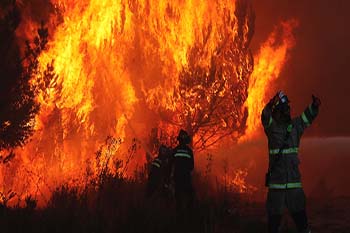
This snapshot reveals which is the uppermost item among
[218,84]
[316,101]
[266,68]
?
[266,68]

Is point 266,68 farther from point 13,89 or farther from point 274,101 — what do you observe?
point 274,101

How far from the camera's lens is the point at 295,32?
24.0m

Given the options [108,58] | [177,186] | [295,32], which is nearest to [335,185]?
[295,32]

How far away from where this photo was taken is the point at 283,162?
7012 mm

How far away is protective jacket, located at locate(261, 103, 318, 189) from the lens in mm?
6953

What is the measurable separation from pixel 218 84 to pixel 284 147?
461 inches

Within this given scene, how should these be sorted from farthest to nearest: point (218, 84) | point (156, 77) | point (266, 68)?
point (266, 68), point (156, 77), point (218, 84)

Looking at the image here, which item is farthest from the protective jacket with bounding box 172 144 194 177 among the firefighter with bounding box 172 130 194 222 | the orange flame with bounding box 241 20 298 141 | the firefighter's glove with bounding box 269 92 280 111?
the orange flame with bounding box 241 20 298 141

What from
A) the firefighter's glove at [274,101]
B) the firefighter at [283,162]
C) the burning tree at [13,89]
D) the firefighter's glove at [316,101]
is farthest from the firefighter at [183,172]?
the firefighter's glove at [316,101]

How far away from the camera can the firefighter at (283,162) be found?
6.86m

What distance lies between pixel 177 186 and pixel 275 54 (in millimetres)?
12957

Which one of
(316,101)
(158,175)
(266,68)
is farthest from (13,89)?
(266,68)

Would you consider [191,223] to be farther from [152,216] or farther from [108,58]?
[108,58]

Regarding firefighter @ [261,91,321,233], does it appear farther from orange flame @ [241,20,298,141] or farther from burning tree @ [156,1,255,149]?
orange flame @ [241,20,298,141]
